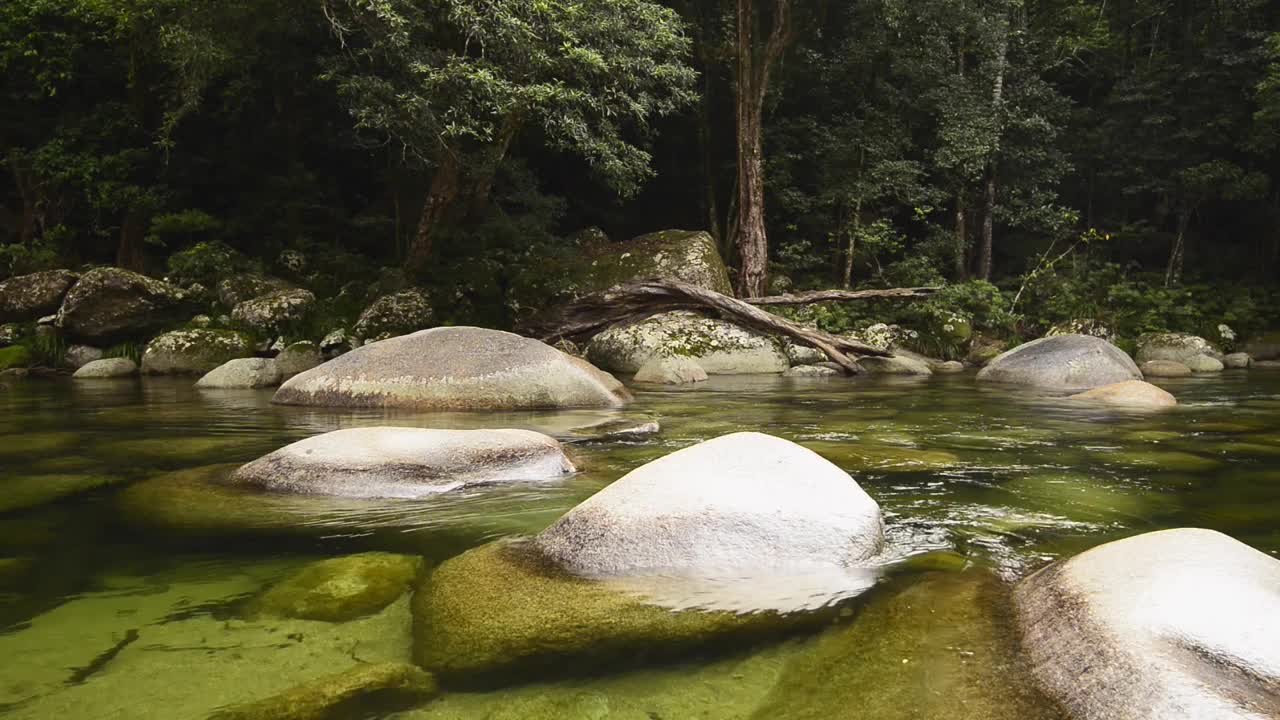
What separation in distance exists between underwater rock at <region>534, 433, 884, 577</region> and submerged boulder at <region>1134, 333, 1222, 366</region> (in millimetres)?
13653

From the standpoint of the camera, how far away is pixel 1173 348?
1398 cm

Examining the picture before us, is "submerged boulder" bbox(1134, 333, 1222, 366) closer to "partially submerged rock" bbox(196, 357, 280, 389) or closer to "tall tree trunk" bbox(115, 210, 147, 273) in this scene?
"partially submerged rock" bbox(196, 357, 280, 389)

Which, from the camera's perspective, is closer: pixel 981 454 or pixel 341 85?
pixel 981 454

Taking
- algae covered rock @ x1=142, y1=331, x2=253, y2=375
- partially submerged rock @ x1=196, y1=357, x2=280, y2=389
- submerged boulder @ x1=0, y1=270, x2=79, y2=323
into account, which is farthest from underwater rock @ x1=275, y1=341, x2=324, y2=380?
submerged boulder @ x1=0, y1=270, x2=79, y2=323

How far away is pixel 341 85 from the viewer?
32.8 feet

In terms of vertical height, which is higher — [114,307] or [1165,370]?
[114,307]

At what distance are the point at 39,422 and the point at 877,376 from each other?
9.95 meters

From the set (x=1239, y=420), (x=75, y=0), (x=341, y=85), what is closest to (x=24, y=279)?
(x=75, y=0)

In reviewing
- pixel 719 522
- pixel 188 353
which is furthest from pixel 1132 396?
pixel 188 353

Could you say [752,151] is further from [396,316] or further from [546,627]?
[546,627]

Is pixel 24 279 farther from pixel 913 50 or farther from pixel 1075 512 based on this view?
pixel 913 50

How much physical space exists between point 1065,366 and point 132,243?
16881 millimetres

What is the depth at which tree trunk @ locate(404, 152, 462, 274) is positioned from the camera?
42.5 ft

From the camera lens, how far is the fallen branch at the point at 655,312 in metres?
12.4
